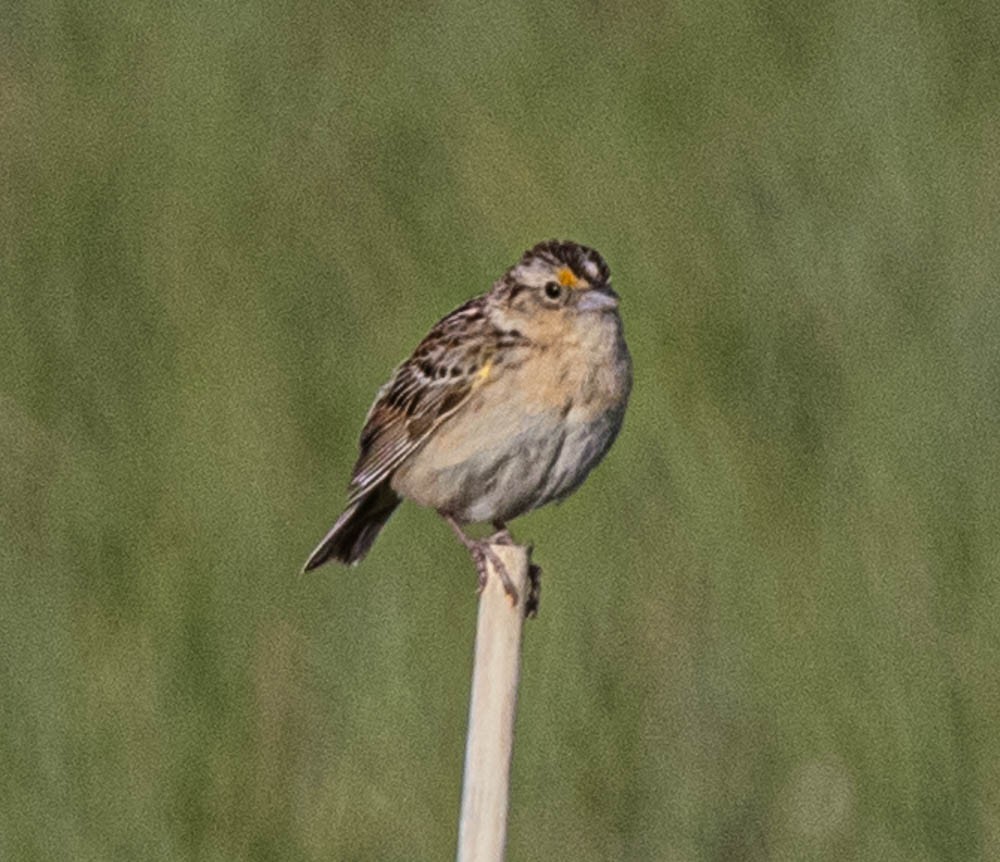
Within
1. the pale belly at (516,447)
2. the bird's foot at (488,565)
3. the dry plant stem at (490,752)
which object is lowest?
the dry plant stem at (490,752)

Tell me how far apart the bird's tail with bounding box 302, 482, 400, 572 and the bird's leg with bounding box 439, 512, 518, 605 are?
16cm

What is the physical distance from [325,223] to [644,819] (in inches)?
73.1

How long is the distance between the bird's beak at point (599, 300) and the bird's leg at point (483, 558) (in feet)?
1.50

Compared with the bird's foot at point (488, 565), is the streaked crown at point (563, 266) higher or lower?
higher

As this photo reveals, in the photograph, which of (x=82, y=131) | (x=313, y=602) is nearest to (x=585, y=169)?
(x=82, y=131)

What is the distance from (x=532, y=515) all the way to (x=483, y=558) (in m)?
1.18

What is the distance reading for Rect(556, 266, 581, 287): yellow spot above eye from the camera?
5164 mm

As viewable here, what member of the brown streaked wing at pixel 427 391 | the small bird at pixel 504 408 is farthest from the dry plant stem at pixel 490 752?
the brown streaked wing at pixel 427 391

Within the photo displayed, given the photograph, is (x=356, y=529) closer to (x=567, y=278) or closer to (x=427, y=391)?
(x=427, y=391)

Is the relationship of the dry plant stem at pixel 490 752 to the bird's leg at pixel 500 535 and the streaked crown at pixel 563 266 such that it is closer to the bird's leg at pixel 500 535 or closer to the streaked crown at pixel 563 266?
the bird's leg at pixel 500 535

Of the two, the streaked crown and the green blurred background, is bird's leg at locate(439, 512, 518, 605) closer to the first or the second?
the green blurred background

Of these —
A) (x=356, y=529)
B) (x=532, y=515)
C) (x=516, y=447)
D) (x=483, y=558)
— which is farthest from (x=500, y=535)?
(x=532, y=515)

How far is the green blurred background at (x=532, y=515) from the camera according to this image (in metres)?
4.98

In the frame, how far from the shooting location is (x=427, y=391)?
17.4 feet
